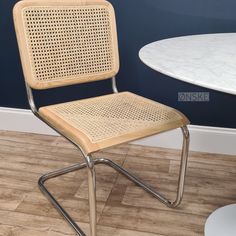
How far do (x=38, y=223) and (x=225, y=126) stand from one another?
1074 mm

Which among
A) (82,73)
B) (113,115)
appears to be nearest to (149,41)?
(82,73)

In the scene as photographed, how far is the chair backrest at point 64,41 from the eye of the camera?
3.89ft

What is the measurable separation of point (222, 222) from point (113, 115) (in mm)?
602

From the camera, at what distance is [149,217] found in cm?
133

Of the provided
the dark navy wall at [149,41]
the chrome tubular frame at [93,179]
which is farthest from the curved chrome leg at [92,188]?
the dark navy wall at [149,41]

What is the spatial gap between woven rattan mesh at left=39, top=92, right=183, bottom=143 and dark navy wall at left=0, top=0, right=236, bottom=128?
31 cm

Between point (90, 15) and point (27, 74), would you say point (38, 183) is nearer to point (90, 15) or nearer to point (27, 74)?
point (27, 74)

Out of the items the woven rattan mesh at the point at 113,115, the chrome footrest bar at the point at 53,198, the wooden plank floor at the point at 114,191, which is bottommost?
the wooden plank floor at the point at 114,191

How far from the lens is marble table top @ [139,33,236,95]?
68 cm

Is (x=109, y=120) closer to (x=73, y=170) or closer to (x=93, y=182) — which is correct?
(x=93, y=182)

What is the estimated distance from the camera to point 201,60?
0.83 metres

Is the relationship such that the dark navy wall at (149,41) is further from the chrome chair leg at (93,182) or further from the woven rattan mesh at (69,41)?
the chrome chair leg at (93,182)

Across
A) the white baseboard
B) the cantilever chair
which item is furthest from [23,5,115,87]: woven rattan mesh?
the white baseboard

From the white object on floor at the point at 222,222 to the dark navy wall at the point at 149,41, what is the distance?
57 cm
